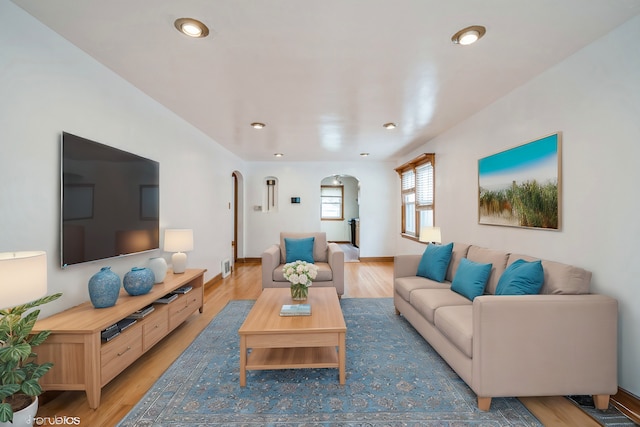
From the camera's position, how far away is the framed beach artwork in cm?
248

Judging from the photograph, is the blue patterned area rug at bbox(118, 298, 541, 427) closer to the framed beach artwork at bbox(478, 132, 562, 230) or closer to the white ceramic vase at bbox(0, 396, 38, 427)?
the white ceramic vase at bbox(0, 396, 38, 427)

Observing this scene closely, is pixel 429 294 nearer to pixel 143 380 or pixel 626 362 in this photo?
pixel 626 362

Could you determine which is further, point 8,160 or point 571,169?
point 571,169

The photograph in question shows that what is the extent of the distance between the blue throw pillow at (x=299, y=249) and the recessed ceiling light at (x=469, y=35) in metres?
3.14

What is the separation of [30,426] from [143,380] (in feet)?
2.32

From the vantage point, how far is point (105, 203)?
2434mm

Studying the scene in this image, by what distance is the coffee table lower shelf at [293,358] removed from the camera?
2137 millimetres

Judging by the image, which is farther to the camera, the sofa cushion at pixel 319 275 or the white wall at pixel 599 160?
the sofa cushion at pixel 319 275

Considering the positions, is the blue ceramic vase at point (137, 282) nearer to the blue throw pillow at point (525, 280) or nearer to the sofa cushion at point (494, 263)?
the blue throw pillow at point (525, 280)

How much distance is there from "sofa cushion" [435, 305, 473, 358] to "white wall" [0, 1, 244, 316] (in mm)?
2808

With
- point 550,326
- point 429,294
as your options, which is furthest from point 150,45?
point 550,326

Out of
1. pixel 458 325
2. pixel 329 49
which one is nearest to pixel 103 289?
pixel 329 49

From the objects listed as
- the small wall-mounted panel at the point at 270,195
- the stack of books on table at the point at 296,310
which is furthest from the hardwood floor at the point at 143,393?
the small wall-mounted panel at the point at 270,195

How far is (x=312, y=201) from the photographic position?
730 centimetres
